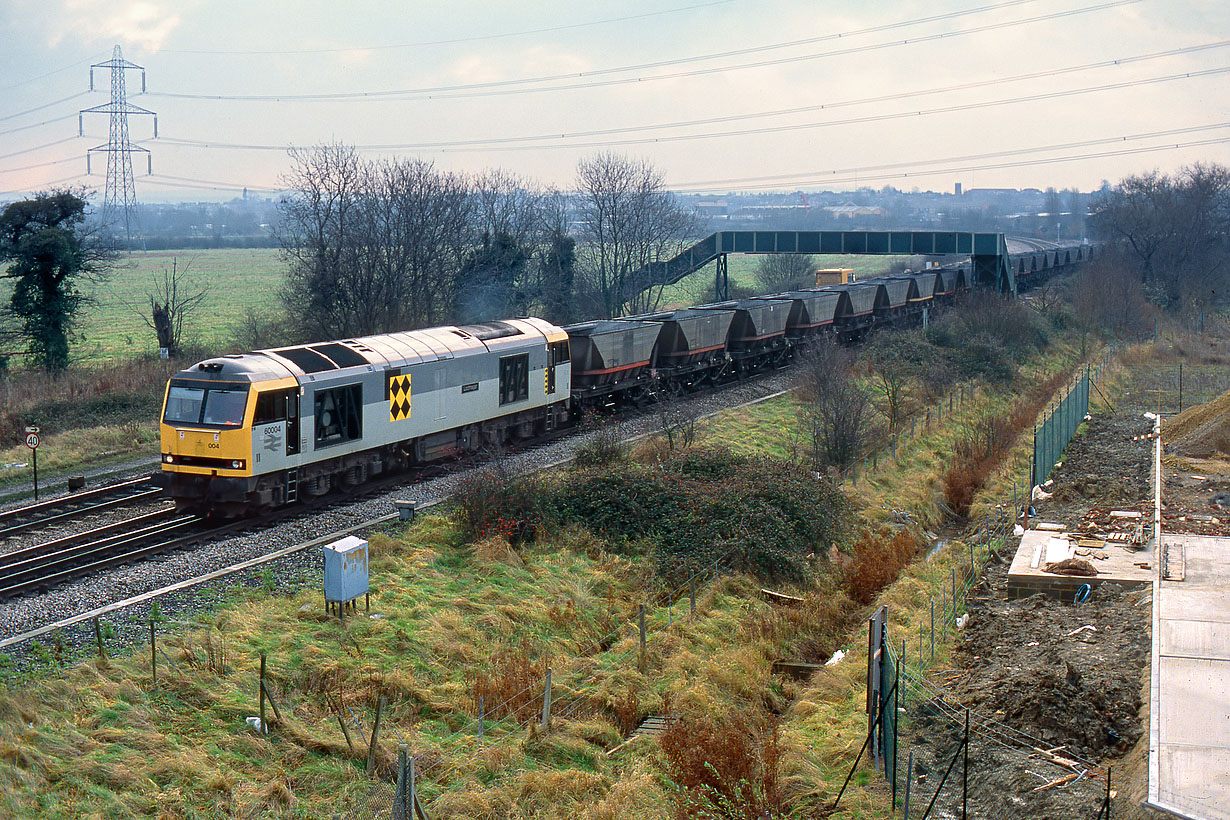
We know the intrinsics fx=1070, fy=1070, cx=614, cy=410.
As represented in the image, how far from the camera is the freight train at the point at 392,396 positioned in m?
18.7

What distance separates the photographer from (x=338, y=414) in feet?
67.7

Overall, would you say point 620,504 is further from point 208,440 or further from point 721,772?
point 721,772

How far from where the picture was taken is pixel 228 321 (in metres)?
62.2

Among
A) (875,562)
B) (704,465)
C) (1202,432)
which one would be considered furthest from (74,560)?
(1202,432)

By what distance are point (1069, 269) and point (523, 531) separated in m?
78.6

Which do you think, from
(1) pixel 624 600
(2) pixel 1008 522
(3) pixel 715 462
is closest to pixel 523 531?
(1) pixel 624 600

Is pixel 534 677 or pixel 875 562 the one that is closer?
pixel 534 677

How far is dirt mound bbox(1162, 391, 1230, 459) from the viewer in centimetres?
3011

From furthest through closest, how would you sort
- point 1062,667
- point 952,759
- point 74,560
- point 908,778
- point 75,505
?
point 75,505 < point 74,560 < point 1062,667 < point 952,759 < point 908,778

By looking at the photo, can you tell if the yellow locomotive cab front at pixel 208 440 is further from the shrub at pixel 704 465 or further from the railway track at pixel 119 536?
the shrub at pixel 704 465

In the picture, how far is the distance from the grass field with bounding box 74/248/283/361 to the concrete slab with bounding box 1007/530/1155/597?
32.2 m

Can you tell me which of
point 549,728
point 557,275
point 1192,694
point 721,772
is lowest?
point 721,772

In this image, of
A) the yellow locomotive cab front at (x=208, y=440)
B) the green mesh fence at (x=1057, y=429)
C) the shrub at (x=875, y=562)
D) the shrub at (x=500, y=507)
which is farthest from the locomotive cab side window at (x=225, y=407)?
the green mesh fence at (x=1057, y=429)

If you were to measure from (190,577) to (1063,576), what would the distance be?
1445 centimetres
